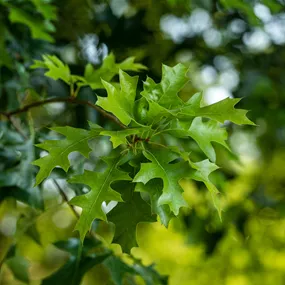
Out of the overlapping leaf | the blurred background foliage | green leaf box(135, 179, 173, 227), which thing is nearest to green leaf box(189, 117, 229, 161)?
the overlapping leaf

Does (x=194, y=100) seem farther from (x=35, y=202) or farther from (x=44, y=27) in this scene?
(x=44, y=27)

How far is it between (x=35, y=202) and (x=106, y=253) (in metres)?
0.19

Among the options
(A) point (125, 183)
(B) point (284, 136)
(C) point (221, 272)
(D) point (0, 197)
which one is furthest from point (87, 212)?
(C) point (221, 272)

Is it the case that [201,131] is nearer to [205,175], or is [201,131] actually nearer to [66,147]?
[205,175]

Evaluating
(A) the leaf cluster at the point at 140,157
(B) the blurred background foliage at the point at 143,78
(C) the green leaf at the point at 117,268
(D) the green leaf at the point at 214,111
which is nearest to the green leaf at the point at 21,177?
(B) the blurred background foliage at the point at 143,78

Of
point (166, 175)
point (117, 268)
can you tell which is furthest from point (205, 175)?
point (117, 268)

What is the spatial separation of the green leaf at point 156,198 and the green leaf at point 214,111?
0.35 feet

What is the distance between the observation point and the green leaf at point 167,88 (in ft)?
2.70

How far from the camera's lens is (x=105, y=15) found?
172 centimetres

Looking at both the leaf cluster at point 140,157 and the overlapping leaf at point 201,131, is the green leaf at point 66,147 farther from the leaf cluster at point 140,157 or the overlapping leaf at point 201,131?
the overlapping leaf at point 201,131

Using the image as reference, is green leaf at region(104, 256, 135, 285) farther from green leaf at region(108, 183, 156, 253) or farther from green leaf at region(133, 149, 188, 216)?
green leaf at region(133, 149, 188, 216)

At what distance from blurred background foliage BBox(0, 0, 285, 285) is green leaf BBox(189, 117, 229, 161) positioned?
309mm

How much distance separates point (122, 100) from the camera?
31.3 inches

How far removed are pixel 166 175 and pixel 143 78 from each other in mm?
857
